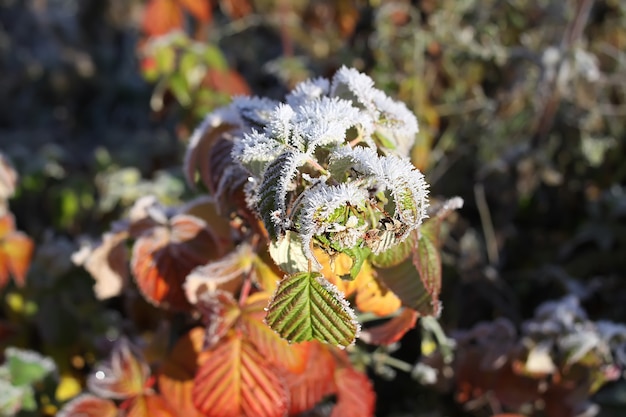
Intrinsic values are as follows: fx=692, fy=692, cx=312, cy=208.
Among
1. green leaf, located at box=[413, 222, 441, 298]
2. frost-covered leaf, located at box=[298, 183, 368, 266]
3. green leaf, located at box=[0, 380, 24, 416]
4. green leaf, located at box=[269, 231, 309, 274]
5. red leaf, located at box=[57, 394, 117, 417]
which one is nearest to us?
frost-covered leaf, located at box=[298, 183, 368, 266]

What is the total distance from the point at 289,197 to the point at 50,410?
0.91m

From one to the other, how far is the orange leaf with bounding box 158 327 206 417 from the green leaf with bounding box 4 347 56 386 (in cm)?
38

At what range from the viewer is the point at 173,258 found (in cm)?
114

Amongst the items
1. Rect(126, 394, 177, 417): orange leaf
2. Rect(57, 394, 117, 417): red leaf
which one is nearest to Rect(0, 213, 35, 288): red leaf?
Rect(57, 394, 117, 417): red leaf

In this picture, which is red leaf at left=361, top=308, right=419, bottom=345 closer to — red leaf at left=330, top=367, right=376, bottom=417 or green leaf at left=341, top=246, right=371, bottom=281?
red leaf at left=330, top=367, right=376, bottom=417

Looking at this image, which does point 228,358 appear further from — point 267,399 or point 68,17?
point 68,17

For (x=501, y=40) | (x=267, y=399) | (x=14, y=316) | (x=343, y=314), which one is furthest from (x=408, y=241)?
(x=501, y=40)

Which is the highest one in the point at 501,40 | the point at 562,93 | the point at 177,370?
the point at 501,40

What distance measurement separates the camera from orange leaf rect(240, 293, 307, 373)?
983 mm

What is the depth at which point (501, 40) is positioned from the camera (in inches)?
89.4

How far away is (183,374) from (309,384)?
0.69 feet

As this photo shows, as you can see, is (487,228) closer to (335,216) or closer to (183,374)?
(183,374)

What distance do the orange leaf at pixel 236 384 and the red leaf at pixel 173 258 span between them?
18 centimetres

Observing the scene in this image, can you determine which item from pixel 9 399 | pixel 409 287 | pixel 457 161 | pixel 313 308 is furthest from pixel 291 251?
pixel 457 161
